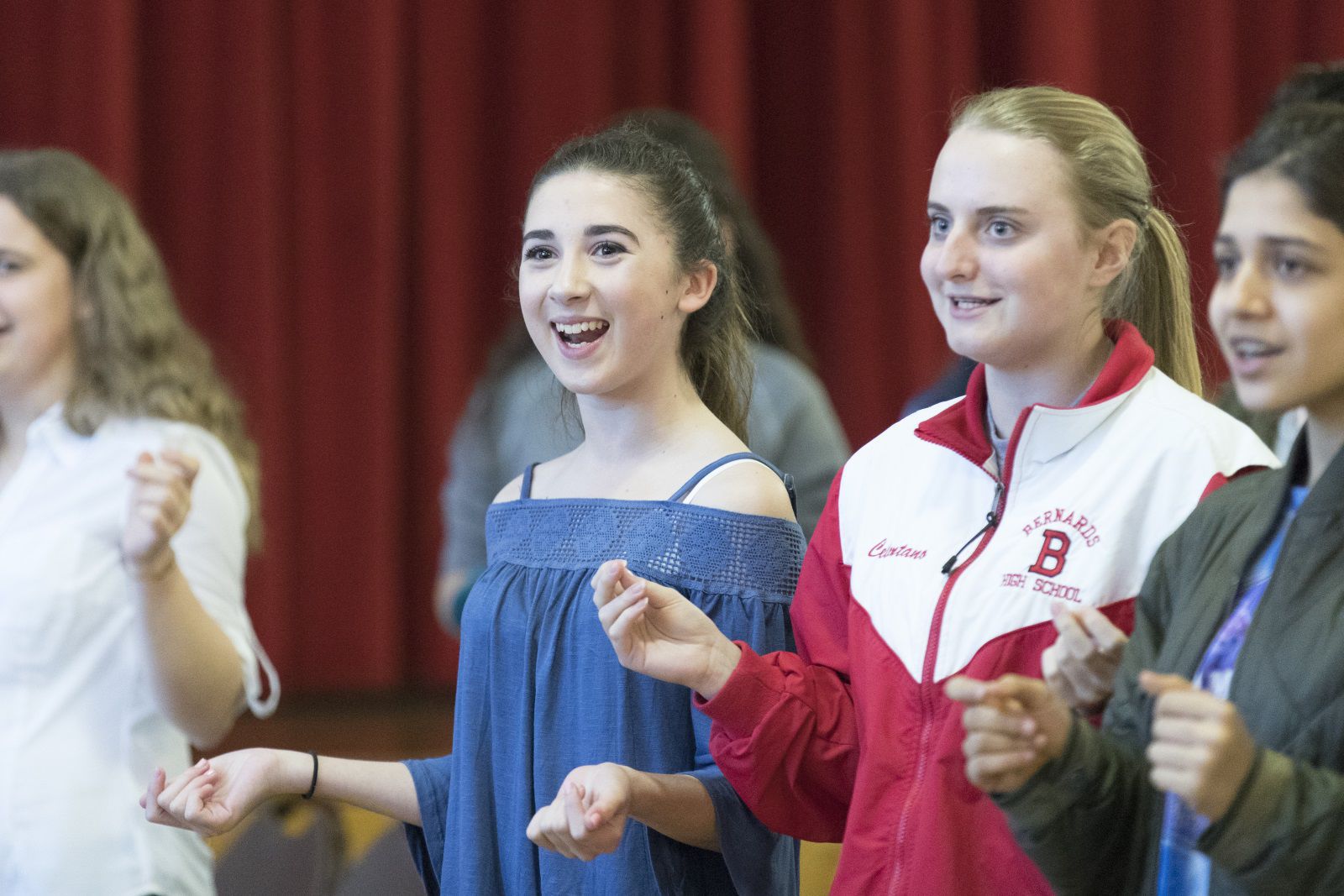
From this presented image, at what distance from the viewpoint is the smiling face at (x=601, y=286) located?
1805mm

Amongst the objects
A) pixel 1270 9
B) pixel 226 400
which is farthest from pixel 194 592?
pixel 1270 9

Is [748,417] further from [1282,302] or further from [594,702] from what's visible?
[1282,302]

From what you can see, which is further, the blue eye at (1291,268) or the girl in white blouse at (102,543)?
the girl in white blouse at (102,543)

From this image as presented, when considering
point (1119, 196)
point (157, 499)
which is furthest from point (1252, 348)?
point (157, 499)

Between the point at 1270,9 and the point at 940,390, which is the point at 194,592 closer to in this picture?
the point at 940,390

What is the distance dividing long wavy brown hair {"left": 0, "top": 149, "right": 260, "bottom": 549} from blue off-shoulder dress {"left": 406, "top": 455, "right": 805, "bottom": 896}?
0.75m

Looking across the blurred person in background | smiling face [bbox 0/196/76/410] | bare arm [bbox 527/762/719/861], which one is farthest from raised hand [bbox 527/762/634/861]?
smiling face [bbox 0/196/76/410]

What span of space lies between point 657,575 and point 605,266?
1.18 ft

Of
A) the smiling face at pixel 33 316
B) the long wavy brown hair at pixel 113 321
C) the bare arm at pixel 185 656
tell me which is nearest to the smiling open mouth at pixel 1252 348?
the bare arm at pixel 185 656

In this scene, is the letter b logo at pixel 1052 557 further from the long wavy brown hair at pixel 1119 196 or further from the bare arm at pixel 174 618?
the bare arm at pixel 174 618

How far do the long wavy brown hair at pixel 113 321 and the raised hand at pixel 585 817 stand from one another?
104cm

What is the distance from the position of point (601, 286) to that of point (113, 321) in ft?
3.00

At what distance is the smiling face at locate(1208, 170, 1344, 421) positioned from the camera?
3.95 feet

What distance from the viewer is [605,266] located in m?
1.82
